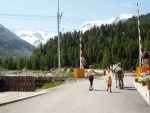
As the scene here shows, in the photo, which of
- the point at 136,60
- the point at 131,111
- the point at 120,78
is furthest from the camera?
the point at 136,60

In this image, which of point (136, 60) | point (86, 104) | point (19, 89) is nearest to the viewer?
point (86, 104)

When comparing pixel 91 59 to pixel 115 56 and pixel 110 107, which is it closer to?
pixel 115 56

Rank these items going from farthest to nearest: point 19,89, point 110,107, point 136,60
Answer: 1. point 136,60
2. point 19,89
3. point 110,107

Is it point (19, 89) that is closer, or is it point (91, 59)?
point (19, 89)

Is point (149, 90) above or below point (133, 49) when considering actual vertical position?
below

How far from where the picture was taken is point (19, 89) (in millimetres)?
36062

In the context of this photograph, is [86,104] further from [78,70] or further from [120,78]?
[78,70]

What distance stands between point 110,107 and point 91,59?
18502 centimetres

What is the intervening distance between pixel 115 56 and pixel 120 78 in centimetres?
15221

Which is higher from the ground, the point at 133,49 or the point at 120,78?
the point at 133,49

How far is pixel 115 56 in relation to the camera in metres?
173

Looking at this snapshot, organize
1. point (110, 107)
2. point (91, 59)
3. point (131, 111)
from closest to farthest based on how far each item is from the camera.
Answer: point (131, 111) < point (110, 107) < point (91, 59)

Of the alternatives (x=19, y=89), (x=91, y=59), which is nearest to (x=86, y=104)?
(x=19, y=89)

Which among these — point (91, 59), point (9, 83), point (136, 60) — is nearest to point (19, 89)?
point (9, 83)
